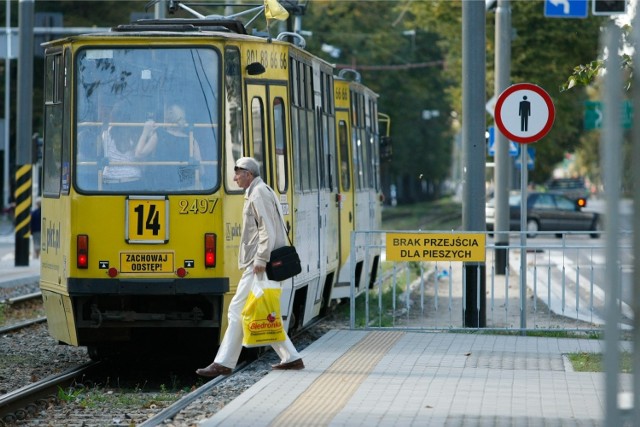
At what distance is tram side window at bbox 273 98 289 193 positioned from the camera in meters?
13.7

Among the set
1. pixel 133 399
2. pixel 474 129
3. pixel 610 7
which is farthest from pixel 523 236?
pixel 133 399

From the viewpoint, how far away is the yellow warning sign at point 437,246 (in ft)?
49.9

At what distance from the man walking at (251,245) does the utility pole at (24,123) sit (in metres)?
16.7

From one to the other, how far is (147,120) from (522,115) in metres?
4.50

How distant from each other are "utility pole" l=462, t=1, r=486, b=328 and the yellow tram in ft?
9.90

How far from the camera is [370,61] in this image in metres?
62.1

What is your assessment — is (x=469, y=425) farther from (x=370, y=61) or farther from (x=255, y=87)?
(x=370, y=61)

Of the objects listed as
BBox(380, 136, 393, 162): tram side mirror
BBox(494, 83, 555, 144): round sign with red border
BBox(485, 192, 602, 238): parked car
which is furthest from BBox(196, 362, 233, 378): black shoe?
BBox(485, 192, 602, 238): parked car

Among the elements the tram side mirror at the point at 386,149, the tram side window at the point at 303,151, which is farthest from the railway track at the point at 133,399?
the tram side mirror at the point at 386,149

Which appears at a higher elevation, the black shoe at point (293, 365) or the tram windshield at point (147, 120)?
the tram windshield at point (147, 120)

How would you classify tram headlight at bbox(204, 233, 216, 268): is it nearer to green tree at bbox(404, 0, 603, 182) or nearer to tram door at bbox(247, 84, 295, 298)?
tram door at bbox(247, 84, 295, 298)

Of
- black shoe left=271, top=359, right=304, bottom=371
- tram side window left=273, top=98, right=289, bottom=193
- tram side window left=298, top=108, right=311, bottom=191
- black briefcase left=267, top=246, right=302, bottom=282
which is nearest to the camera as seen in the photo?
black briefcase left=267, top=246, right=302, bottom=282

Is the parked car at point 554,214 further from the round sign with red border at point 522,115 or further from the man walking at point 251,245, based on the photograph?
the man walking at point 251,245

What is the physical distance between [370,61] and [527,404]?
5276 centimetres
